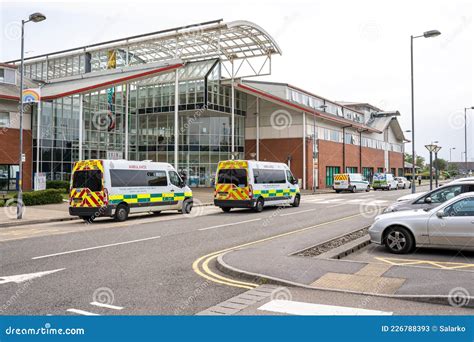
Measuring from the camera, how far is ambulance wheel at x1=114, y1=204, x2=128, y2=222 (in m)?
17.7

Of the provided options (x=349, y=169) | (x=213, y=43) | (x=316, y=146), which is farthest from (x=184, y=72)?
(x=349, y=169)

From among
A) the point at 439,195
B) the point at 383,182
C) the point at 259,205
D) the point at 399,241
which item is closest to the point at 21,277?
the point at 399,241

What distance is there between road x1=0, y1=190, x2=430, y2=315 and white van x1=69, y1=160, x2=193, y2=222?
1863 mm

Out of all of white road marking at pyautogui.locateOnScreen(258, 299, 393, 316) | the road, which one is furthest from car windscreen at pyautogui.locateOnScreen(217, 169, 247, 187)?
white road marking at pyautogui.locateOnScreen(258, 299, 393, 316)

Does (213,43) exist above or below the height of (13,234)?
above

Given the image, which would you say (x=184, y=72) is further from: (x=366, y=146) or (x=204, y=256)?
(x=204, y=256)

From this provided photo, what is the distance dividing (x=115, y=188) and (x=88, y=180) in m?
1.04

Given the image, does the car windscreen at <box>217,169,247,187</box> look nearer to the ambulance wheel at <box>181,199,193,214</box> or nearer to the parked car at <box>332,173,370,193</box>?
the ambulance wheel at <box>181,199,193,214</box>

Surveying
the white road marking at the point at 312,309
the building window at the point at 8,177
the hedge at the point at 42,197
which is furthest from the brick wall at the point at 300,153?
the white road marking at the point at 312,309

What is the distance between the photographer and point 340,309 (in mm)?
5711

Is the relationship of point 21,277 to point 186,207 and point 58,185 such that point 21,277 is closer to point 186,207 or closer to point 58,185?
point 186,207

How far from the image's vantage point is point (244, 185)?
20812 millimetres

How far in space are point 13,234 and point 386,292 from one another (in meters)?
11.7

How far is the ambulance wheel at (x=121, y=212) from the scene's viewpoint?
57.9 ft
